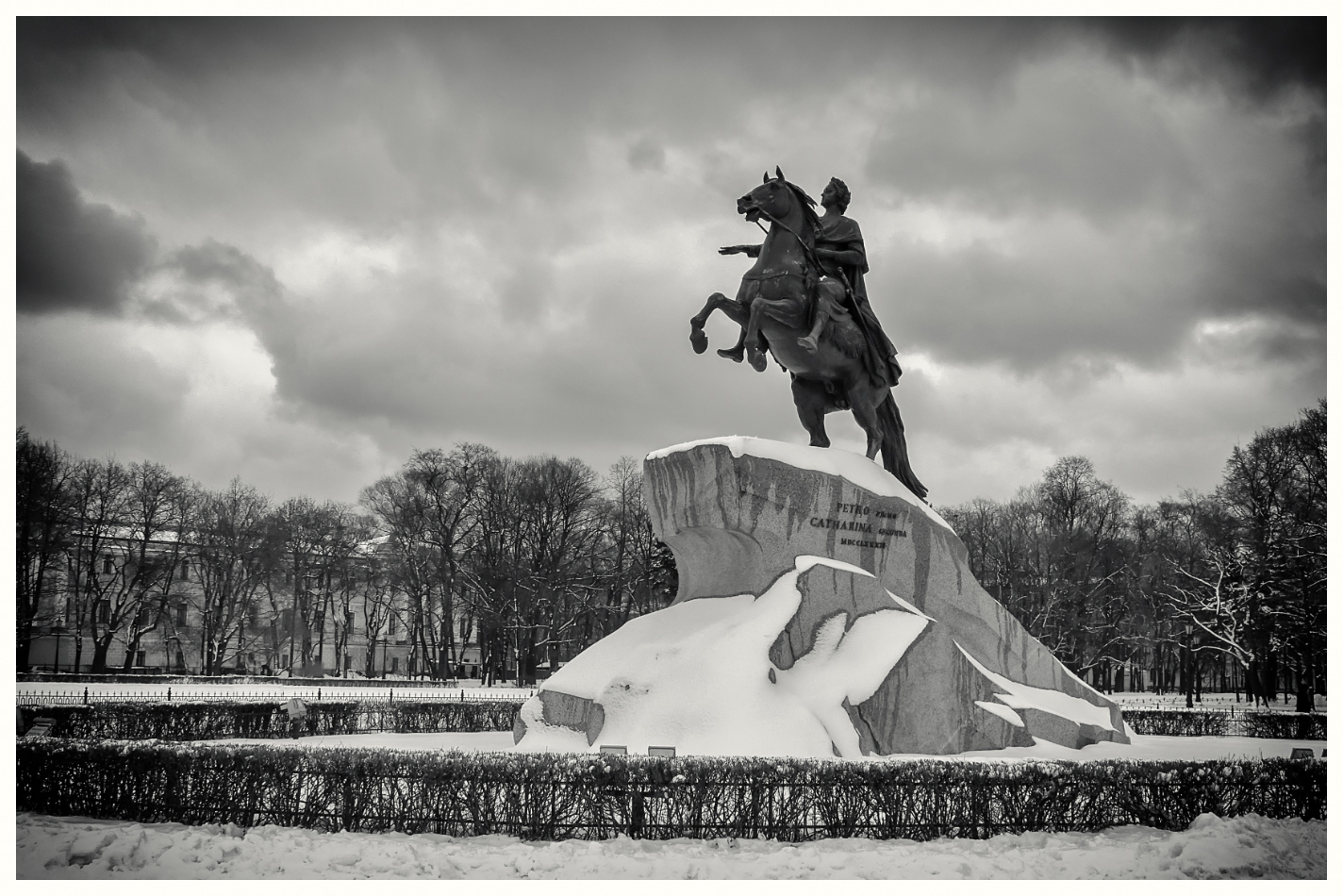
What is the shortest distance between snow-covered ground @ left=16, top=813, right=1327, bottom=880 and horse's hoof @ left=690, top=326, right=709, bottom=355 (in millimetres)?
7636

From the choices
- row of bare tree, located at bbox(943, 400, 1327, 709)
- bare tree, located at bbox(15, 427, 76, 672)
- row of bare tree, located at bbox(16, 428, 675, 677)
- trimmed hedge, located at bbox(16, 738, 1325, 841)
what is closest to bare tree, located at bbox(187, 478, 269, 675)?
row of bare tree, located at bbox(16, 428, 675, 677)

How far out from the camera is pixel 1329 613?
759 centimetres

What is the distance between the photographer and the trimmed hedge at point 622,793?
747 cm

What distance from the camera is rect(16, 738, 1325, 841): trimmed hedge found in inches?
294

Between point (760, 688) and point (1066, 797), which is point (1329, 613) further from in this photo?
point (760, 688)

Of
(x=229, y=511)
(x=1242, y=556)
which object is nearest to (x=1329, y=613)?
(x=1242, y=556)

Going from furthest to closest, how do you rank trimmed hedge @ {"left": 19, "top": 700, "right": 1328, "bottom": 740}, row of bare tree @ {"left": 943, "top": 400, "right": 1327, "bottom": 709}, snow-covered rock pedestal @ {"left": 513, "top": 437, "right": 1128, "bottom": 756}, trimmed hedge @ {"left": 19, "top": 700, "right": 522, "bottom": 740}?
row of bare tree @ {"left": 943, "top": 400, "right": 1327, "bottom": 709}
trimmed hedge @ {"left": 19, "top": 700, "right": 1328, "bottom": 740}
trimmed hedge @ {"left": 19, "top": 700, "right": 522, "bottom": 740}
snow-covered rock pedestal @ {"left": 513, "top": 437, "right": 1128, "bottom": 756}

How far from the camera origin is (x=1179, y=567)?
131ft

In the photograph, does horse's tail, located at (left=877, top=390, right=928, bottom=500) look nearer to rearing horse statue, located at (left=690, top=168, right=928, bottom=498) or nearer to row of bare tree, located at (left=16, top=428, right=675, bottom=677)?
rearing horse statue, located at (left=690, top=168, right=928, bottom=498)

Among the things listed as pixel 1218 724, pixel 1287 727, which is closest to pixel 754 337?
pixel 1218 724

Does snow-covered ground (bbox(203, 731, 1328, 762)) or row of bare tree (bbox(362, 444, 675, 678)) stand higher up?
row of bare tree (bbox(362, 444, 675, 678))

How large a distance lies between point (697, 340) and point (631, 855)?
7995mm

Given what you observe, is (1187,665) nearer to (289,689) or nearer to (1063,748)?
(289,689)

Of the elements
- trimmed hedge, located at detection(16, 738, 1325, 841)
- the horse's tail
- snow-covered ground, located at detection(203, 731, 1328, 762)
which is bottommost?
snow-covered ground, located at detection(203, 731, 1328, 762)
